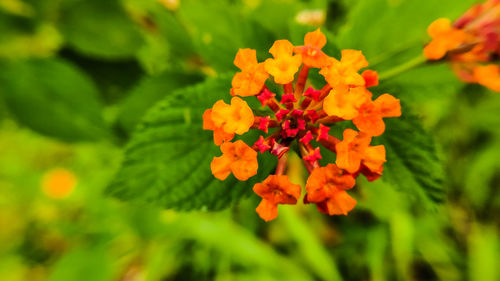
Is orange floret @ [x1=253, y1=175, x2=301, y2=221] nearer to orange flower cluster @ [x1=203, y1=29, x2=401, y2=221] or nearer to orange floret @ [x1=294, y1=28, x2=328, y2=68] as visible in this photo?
orange flower cluster @ [x1=203, y1=29, x2=401, y2=221]

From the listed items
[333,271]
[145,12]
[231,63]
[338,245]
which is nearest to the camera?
[231,63]

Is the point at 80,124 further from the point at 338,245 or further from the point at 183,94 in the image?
the point at 338,245

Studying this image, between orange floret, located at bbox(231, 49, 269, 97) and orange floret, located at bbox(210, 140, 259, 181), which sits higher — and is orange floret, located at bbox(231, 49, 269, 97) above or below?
above

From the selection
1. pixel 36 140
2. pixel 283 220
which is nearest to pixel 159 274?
pixel 283 220

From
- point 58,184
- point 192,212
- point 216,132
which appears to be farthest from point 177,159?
point 58,184

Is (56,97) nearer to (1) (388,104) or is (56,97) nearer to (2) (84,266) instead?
(2) (84,266)

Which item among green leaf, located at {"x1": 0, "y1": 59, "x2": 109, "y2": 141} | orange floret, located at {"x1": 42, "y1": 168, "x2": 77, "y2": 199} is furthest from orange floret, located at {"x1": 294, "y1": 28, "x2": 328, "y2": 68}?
orange floret, located at {"x1": 42, "y1": 168, "x2": 77, "y2": 199}
